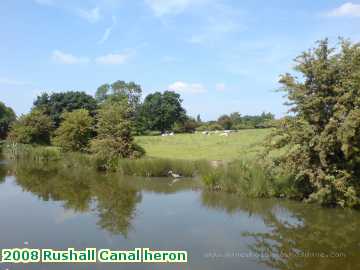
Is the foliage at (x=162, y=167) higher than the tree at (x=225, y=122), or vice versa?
the tree at (x=225, y=122)

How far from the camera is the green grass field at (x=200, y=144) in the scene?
2598cm

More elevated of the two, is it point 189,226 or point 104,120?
point 104,120

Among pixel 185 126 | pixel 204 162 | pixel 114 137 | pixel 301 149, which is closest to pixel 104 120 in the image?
pixel 114 137

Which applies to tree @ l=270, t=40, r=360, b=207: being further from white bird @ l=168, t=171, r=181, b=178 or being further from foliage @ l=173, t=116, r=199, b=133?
foliage @ l=173, t=116, r=199, b=133

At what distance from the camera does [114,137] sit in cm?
2292

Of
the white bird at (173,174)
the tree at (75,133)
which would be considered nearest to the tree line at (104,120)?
the tree at (75,133)

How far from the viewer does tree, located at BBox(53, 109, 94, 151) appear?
2662cm

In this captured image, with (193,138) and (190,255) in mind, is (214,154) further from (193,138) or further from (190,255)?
(190,255)

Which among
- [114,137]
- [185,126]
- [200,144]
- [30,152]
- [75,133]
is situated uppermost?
[185,126]

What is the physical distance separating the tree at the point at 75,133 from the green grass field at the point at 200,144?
3.93 meters

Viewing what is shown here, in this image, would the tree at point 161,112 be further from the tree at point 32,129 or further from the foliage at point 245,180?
the foliage at point 245,180

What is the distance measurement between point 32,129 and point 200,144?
1498 cm

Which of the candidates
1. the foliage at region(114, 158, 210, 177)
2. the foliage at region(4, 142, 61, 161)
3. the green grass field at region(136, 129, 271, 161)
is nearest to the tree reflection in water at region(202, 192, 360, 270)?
the foliage at region(114, 158, 210, 177)

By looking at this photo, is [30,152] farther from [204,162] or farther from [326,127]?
[326,127]
